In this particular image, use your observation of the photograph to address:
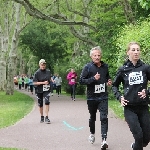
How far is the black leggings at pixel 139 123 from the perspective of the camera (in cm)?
641

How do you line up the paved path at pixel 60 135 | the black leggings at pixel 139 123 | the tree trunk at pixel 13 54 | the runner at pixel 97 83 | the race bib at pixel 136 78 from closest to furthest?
the black leggings at pixel 139 123 < the race bib at pixel 136 78 < the runner at pixel 97 83 < the paved path at pixel 60 135 < the tree trunk at pixel 13 54

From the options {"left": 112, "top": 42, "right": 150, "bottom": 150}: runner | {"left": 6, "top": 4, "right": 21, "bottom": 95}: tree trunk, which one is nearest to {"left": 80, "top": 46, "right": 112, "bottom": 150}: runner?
{"left": 112, "top": 42, "right": 150, "bottom": 150}: runner

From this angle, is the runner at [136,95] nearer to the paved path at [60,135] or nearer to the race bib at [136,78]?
the race bib at [136,78]

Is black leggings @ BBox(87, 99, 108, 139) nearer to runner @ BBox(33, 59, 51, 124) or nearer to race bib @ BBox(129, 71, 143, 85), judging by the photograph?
race bib @ BBox(129, 71, 143, 85)

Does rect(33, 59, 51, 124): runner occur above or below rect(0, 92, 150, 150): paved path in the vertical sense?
above

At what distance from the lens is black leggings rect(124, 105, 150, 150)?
6.41 meters

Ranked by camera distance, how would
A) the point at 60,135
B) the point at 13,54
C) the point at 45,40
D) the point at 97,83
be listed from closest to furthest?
the point at 97,83, the point at 60,135, the point at 13,54, the point at 45,40

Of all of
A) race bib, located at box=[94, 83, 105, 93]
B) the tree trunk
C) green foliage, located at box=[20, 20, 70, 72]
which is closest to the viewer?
race bib, located at box=[94, 83, 105, 93]

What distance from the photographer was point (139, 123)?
21.4 feet

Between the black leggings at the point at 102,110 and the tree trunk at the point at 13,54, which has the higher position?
the tree trunk at the point at 13,54

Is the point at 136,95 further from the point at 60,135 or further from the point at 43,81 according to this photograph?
the point at 43,81

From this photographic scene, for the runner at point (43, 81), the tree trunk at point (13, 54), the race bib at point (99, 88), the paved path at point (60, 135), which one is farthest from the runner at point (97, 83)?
the tree trunk at point (13, 54)

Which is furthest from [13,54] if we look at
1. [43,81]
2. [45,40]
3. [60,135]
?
[60,135]

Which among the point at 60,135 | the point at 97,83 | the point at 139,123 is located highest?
the point at 97,83
